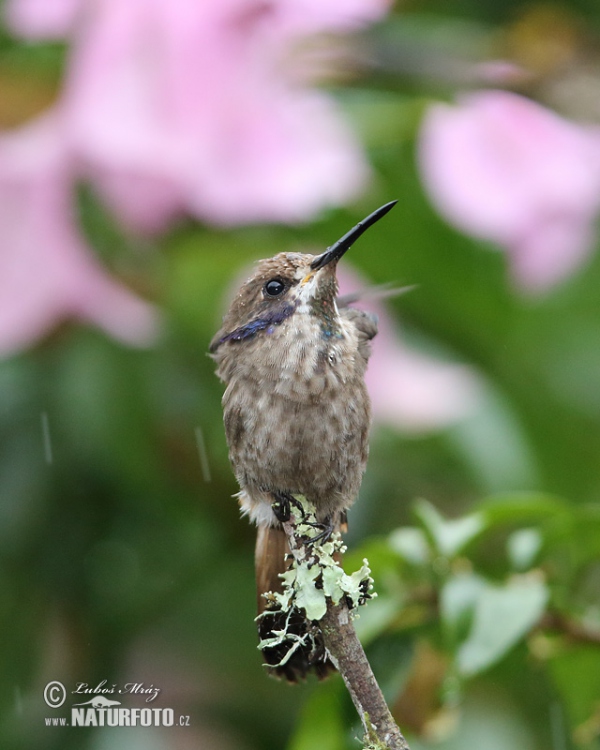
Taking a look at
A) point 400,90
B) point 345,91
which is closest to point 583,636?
point 400,90

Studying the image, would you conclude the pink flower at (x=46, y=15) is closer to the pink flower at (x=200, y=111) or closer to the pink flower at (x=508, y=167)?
the pink flower at (x=200, y=111)

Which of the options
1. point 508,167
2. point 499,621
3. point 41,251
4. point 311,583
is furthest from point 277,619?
point 508,167

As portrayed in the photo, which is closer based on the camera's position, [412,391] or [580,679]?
[580,679]

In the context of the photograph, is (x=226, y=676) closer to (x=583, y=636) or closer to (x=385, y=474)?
(x=385, y=474)

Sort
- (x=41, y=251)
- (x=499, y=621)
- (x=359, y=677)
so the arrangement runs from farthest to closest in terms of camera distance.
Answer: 1. (x=41, y=251)
2. (x=499, y=621)
3. (x=359, y=677)

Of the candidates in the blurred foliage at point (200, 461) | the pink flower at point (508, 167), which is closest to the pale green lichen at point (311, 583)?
the blurred foliage at point (200, 461)

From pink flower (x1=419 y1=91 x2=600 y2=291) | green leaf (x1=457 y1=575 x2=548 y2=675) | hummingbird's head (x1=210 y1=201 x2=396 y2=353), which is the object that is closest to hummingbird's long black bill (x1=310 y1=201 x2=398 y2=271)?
hummingbird's head (x1=210 y1=201 x2=396 y2=353)

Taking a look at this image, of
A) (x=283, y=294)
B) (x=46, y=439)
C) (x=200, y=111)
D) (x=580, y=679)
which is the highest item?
(x=283, y=294)

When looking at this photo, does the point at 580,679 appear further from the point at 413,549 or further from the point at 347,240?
the point at 347,240
